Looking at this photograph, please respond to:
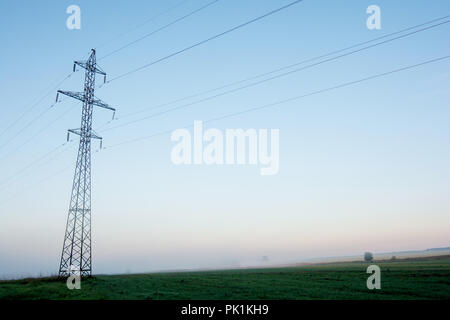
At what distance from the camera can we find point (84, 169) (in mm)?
44469

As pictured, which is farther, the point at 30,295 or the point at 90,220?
the point at 90,220

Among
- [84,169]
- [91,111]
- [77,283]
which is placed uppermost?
[91,111]
